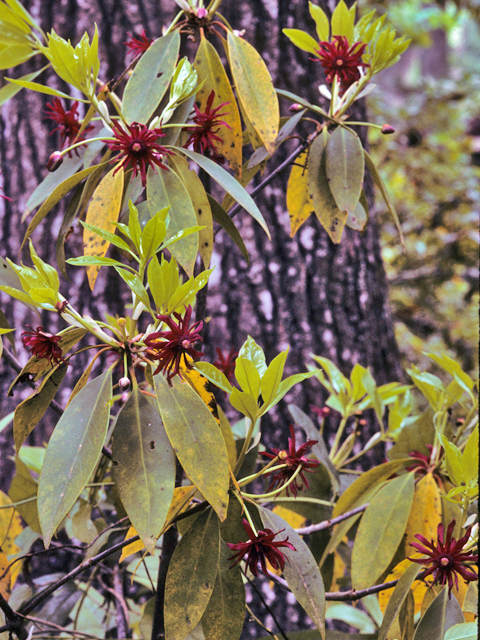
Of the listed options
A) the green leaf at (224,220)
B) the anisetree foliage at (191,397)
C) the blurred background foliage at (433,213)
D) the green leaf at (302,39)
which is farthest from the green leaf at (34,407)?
the blurred background foliage at (433,213)

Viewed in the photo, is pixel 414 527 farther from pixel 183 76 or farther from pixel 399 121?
pixel 399 121

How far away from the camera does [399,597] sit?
45 centimetres

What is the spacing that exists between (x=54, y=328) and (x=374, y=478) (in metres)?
0.69

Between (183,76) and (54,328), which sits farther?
(54,328)

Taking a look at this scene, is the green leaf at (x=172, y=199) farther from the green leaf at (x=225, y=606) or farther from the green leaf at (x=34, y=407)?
the green leaf at (x=225, y=606)

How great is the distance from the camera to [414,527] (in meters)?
0.61

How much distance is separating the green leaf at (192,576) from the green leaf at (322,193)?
0.32 m

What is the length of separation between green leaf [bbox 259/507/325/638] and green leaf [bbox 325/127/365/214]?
0.32 meters

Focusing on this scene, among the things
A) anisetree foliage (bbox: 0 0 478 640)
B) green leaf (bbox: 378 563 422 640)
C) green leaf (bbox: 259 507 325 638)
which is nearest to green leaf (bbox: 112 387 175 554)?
anisetree foliage (bbox: 0 0 478 640)

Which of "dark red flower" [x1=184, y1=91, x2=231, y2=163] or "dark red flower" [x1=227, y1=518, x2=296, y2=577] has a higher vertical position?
"dark red flower" [x1=184, y1=91, x2=231, y2=163]

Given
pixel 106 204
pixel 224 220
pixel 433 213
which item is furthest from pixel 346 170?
pixel 433 213

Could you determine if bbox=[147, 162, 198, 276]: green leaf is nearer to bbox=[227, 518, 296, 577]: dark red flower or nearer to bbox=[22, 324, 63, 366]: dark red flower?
bbox=[22, 324, 63, 366]: dark red flower

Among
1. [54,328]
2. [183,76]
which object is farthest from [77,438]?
[54,328]

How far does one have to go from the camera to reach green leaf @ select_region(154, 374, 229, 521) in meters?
0.38
